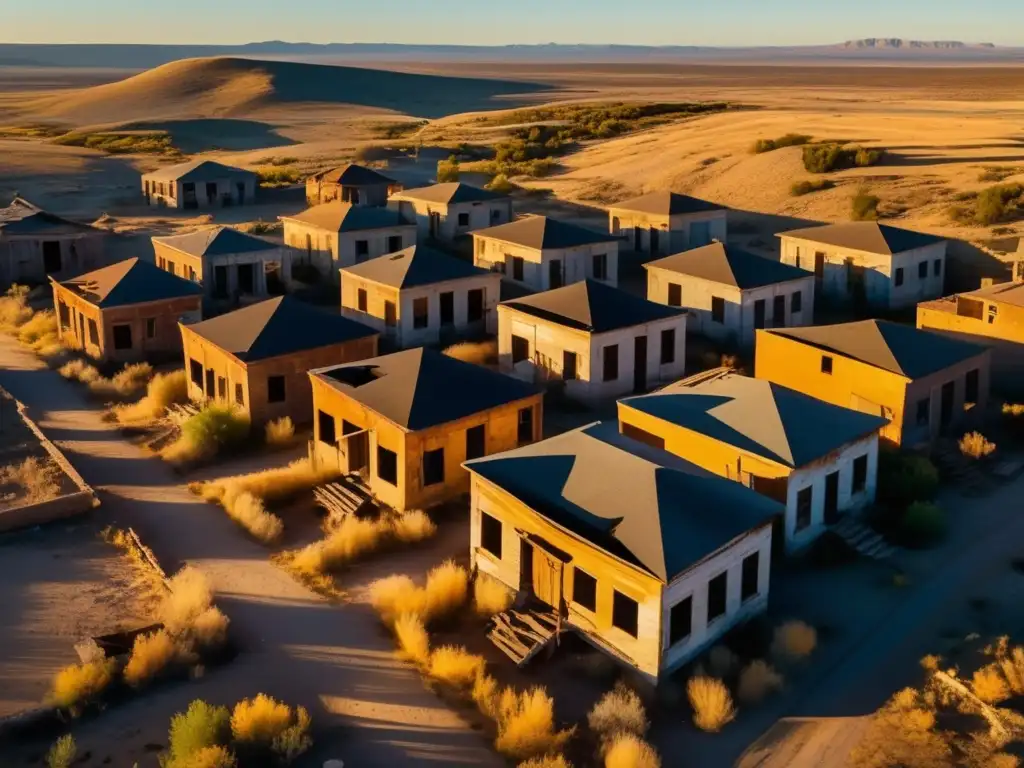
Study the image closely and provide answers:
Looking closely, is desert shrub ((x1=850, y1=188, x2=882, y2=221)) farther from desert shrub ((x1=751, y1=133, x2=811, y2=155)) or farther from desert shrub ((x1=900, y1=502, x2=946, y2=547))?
desert shrub ((x1=900, y1=502, x2=946, y2=547))

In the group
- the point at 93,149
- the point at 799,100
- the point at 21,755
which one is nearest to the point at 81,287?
the point at 21,755

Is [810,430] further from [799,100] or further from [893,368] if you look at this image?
[799,100]

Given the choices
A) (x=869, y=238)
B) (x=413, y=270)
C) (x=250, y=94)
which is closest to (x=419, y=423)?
(x=413, y=270)

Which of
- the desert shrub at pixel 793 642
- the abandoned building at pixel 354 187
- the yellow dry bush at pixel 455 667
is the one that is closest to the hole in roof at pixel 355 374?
the yellow dry bush at pixel 455 667

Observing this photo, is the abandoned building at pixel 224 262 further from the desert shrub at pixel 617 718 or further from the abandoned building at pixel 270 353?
the desert shrub at pixel 617 718

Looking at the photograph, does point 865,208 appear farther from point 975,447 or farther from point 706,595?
point 706,595

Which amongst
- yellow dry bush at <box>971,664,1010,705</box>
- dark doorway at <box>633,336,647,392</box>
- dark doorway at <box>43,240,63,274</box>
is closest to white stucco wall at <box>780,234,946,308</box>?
dark doorway at <box>633,336,647,392</box>
